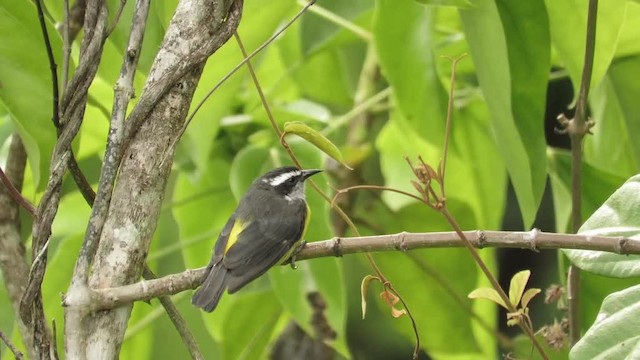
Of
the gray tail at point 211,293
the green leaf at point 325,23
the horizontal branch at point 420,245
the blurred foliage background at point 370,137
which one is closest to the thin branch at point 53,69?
the blurred foliage background at point 370,137

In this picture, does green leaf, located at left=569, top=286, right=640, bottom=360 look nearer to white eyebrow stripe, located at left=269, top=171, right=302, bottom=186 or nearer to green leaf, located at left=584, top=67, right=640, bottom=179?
green leaf, located at left=584, top=67, right=640, bottom=179

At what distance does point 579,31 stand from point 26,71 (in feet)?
2.47

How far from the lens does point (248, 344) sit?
6.45 feet

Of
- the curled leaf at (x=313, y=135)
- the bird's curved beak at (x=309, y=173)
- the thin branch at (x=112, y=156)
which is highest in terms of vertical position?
the thin branch at (x=112, y=156)

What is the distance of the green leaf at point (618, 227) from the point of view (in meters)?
1.15

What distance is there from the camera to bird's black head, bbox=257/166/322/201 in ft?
5.97

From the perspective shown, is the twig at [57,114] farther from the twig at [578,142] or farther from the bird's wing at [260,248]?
the twig at [578,142]

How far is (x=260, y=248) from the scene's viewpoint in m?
1.69

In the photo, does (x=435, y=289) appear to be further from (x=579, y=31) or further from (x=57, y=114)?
(x=57, y=114)

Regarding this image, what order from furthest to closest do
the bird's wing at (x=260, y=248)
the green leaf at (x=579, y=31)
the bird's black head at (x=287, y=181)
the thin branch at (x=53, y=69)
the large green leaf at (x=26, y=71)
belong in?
the bird's black head at (x=287, y=181), the bird's wing at (x=260, y=248), the green leaf at (x=579, y=31), the large green leaf at (x=26, y=71), the thin branch at (x=53, y=69)

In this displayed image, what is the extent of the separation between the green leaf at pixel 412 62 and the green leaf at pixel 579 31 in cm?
23

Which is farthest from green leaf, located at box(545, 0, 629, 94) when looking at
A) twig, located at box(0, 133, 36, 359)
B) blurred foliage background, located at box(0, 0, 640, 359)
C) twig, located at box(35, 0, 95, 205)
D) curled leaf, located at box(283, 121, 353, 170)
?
twig, located at box(0, 133, 36, 359)

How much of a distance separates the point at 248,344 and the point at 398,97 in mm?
581

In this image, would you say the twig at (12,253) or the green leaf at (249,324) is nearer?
the twig at (12,253)
